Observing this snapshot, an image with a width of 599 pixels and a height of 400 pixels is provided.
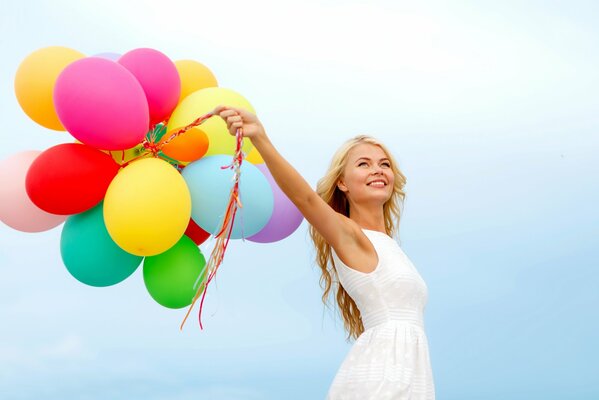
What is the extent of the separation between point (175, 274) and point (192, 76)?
36.9 inches

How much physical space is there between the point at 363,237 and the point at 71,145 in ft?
4.11

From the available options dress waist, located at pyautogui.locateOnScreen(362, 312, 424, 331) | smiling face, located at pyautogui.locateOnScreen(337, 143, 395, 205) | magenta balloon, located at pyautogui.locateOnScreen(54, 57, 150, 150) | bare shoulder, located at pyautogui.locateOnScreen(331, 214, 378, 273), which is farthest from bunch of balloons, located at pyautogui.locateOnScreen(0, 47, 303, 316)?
dress waist, located at pyautogui.locateOnScreen(362, 312, 424, 331)

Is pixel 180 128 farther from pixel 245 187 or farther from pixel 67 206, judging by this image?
pixel 67 206

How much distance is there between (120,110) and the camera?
2.82 meters

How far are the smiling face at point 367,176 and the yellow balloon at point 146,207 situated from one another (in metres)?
0.65

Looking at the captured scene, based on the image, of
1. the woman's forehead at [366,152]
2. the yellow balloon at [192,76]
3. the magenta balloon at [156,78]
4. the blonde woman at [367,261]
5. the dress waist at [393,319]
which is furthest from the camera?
the yellow balloon at [192,76]

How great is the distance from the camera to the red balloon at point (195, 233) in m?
3.30

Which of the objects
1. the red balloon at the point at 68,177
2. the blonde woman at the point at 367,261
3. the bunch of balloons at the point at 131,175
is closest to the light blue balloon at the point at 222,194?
the bunch of balloons at the point at 131,175

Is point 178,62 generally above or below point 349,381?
above

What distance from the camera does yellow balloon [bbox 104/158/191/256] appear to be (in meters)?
2.80

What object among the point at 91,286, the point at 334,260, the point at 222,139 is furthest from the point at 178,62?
the point at 334,260

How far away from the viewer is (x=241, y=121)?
88.8 inches

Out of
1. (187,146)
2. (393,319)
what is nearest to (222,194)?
(187,146)

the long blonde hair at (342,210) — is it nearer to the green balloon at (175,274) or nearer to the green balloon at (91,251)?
the green balloon at (175,274)
